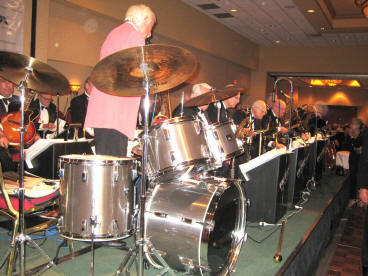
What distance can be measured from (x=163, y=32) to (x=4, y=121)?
215 inches

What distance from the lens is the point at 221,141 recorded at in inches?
122

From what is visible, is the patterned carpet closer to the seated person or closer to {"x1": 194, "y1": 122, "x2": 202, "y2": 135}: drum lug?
{"x1": 194, "y1": 122, "x2": 202, "y2": 135}: drum lug

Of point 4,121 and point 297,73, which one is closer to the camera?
point 4,121

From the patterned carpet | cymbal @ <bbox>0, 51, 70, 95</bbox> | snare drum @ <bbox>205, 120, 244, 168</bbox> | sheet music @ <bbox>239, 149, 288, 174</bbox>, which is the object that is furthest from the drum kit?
the patterned carpet

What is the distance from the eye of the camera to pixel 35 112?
4871 mm

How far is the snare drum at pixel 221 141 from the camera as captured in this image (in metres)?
3.05

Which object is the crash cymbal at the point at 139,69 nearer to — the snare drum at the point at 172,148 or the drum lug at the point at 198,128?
the snare drum at the point at 172,148

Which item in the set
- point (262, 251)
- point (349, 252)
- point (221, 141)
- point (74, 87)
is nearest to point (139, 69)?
point (221, 141)

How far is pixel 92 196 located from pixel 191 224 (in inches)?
27.5

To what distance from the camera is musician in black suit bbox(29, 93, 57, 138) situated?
16.1ft

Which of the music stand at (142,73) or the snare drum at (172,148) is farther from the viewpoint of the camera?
the snare drum at (172,148)

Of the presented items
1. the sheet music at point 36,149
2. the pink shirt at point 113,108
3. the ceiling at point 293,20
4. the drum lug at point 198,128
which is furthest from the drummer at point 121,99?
the ceiling at point 293,20

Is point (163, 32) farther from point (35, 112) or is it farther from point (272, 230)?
point (272, 230)

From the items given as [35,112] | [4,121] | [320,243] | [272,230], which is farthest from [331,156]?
[4,121]
